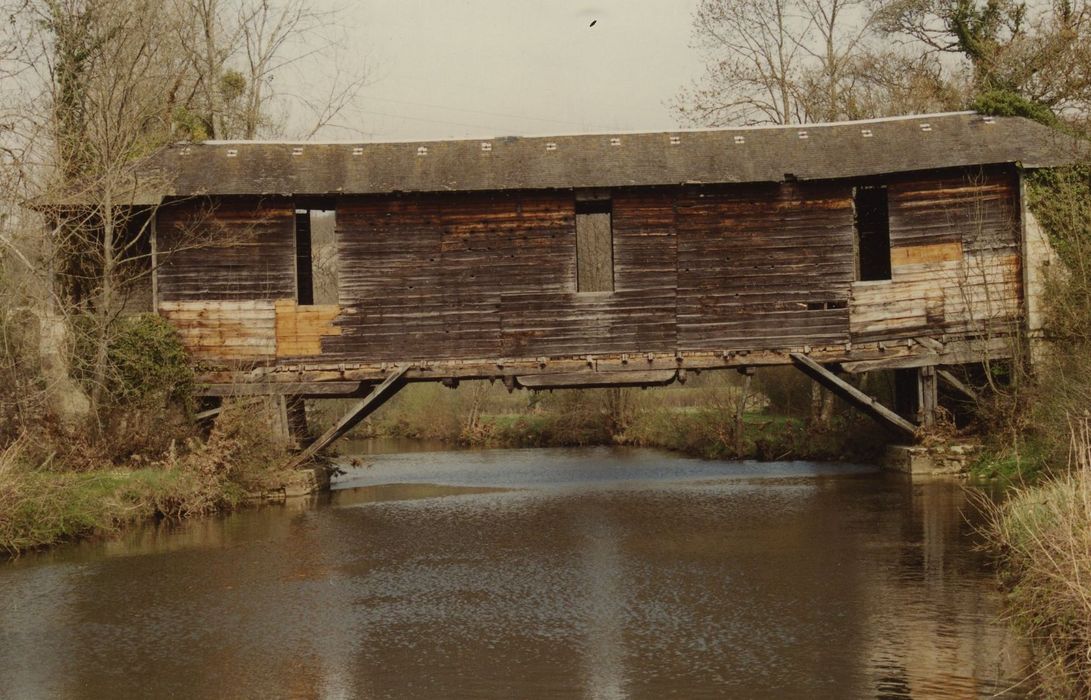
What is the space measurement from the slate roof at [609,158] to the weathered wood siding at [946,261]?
0.69 m

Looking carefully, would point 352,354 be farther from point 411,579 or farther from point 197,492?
point 411,579

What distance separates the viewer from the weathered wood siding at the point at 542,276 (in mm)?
22156

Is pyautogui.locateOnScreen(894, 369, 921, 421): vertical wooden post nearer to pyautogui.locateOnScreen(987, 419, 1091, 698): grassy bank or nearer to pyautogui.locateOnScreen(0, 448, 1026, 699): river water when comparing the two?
pyautogui.locateOnScreen(0, 448, 1026, 699): river water

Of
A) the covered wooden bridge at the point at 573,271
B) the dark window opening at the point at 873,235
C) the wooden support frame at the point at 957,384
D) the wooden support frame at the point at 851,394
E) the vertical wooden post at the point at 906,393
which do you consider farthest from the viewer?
the dark window opening at the point at 873,235

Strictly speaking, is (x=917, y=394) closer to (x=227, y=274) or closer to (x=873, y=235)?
(x=873, y=235)

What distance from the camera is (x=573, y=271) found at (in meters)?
22.2

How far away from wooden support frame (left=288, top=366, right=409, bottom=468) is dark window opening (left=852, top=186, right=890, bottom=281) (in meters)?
10.6

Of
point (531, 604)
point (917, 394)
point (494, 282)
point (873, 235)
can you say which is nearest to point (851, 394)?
point (917, 394)

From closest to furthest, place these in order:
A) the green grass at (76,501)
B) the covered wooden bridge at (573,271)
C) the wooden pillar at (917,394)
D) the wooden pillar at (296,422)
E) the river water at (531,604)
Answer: the river water at (531,604)
the green grass at (76,501)
the wooden pillar at (917,394)
the covered wooden bridge at (573,271)
the wooden pillar at (296,422)

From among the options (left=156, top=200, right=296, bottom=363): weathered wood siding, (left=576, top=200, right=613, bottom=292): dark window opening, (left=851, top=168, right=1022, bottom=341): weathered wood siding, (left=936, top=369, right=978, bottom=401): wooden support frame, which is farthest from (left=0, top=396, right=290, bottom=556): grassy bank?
(left=576, top=200, right=613, bottom=292): dark window opening

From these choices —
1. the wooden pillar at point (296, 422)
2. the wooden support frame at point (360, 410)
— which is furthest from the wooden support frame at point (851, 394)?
the wooden pillar at point (296, 422)

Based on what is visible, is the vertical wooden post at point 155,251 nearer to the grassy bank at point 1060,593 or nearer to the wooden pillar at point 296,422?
the wooden pillar at point 296,422

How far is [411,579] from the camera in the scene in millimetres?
13609

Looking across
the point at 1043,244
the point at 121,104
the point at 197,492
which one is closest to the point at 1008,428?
the point at 1043,244
